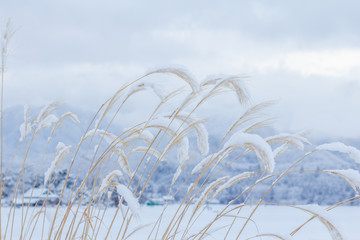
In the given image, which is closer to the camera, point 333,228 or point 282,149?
point 333,228

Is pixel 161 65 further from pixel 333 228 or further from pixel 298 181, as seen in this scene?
pixel 298 181

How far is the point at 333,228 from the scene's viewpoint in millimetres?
1000

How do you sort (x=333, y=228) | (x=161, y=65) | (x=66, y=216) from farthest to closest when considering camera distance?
(x=66, y=216) → (x=161, y=65) → (x=333, y=228)

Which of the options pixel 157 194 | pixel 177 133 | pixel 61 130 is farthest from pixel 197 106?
pixel 157 194

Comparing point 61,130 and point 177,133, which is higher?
point 177,133

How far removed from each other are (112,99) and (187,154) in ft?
0.96

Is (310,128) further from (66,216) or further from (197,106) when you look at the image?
(66,216)

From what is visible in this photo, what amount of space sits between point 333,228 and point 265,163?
0.21 m

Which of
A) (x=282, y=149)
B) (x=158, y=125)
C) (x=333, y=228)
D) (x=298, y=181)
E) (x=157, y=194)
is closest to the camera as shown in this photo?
(x=333, y=228)

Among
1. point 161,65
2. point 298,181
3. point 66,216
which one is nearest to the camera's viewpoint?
point 161,65

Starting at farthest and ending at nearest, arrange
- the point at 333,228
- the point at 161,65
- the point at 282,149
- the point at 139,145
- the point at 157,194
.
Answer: the point at 157,194
the point at 139,145
the point at 282,149
the point at 161,65
the point at 333,228

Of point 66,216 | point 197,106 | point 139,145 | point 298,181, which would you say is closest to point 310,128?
point 197,106

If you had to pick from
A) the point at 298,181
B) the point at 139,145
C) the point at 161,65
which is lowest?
the point at 298,181

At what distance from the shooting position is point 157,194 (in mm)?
19547
